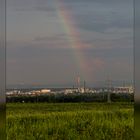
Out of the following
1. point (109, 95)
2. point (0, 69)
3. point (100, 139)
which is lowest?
point (100, 139)

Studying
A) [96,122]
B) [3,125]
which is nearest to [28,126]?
[96,122]

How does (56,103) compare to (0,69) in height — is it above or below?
below

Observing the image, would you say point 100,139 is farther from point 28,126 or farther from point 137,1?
point 137,1

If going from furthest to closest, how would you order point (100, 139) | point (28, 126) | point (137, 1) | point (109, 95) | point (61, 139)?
point (109, 95) → point (28, 126) → point (100, 139) → point (61, 139) → point (137, 1)

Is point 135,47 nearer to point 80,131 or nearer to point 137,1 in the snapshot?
point 137,1

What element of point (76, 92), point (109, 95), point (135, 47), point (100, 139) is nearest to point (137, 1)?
point (135, 47)

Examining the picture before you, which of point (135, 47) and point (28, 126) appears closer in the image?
point (135, 47)

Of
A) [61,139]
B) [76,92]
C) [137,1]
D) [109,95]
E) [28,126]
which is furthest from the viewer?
[109,95]
